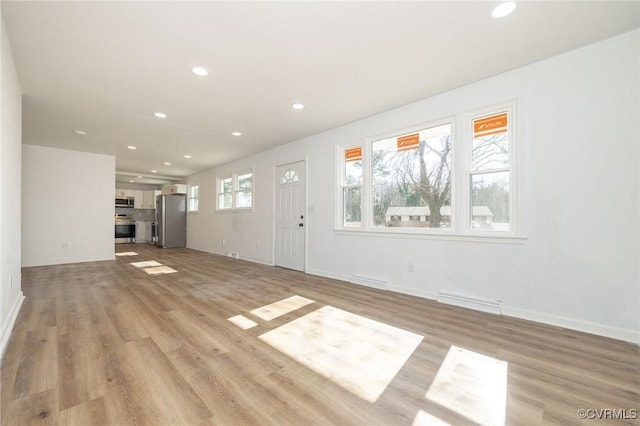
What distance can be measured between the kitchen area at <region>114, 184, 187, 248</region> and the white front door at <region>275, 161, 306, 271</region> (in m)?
5.52

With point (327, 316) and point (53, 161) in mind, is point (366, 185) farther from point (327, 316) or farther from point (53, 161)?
point (53, 161)

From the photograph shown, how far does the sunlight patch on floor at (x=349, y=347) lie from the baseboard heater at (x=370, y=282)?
119cm

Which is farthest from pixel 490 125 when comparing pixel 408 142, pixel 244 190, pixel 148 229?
pixel 148 229

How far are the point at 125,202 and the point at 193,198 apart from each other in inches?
129

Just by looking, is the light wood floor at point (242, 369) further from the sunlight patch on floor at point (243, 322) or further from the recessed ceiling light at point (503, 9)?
the recessed ceiling light at point (503, 9)

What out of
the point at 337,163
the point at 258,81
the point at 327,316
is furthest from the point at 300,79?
the point at 327,316

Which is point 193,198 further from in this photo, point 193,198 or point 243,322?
point 243,322

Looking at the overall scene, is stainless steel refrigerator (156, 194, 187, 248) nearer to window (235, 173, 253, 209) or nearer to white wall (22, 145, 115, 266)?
white wall (22, 145, 115, 266)

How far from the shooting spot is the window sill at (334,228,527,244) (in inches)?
115

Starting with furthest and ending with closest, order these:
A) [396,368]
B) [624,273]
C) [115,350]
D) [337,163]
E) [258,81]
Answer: [337,163]
[258,81]
[624,273]
[115,350]
[396,368]

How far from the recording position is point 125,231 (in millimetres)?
10648

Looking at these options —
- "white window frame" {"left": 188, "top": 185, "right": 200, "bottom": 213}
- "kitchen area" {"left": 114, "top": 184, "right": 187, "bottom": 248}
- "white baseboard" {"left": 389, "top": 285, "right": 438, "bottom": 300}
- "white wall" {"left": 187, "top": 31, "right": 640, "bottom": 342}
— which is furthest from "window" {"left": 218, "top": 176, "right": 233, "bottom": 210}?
"white wall" {"left": 187, "top": 31, "right": 640, "bottom": 342}

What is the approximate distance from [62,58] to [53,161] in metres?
4.92

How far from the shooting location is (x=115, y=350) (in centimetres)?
216
